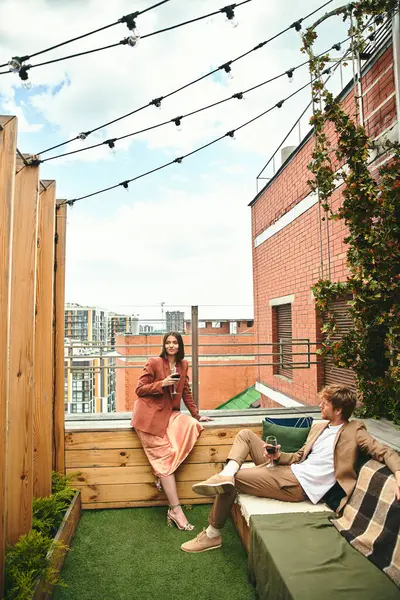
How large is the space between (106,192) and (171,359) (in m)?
2.13

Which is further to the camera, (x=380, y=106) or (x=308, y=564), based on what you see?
(x=380, y=106)

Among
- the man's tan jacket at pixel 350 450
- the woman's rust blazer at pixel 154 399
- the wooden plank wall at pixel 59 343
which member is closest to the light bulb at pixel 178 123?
the wooden plank wall at pixel 59 343

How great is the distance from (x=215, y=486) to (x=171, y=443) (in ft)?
2.77

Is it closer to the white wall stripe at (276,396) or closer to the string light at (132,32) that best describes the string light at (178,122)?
the string light at (132,32)

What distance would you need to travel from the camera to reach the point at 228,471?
2.54 m

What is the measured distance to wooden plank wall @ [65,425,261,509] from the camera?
3.27 meters

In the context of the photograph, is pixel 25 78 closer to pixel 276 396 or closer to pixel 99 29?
pixel 99 29

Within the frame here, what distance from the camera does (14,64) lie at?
2525 millimetres

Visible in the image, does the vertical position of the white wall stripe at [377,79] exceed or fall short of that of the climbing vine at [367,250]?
it exceeds it

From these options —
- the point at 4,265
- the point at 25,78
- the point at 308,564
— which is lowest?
the point at 308,564

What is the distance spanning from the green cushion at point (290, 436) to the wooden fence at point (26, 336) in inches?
68.8

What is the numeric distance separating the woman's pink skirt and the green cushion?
0.68 metres

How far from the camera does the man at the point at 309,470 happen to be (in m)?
2.33

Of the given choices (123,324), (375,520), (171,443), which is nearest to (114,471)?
(171,443)
